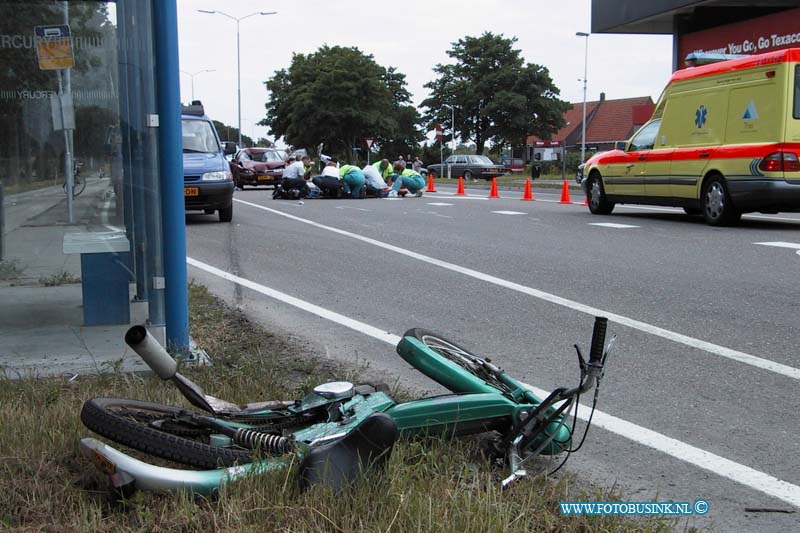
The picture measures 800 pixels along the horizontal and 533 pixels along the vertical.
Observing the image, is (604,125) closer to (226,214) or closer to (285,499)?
(226,214)

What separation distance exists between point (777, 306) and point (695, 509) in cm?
412

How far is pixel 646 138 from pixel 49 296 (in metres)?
11.3

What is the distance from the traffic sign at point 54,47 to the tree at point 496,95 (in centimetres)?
6544

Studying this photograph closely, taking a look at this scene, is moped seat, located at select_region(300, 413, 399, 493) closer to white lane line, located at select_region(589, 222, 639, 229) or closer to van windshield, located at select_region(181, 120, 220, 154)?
white lane line, located at select_region(589, 222, 639, 229)

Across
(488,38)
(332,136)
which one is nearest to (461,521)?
(332,136)

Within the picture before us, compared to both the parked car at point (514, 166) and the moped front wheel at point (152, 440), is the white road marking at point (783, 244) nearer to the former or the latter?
the moped front wheel at point (152, 440)

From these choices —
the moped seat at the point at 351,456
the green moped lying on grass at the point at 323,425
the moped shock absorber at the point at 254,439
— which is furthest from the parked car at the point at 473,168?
the moped seat at the point at 351,456

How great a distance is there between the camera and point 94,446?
2.75 metres

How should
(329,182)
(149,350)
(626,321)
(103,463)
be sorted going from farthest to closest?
(329,182)
(626,321)
(149,350)
(103,463)

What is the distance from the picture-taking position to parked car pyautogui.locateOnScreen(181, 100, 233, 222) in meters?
14.4

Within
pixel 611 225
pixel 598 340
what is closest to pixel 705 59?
pixel 611 225

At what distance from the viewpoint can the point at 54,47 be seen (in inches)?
220

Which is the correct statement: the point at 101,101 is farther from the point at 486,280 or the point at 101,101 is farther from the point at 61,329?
the point at 486,280

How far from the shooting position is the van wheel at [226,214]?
48.4 ft
